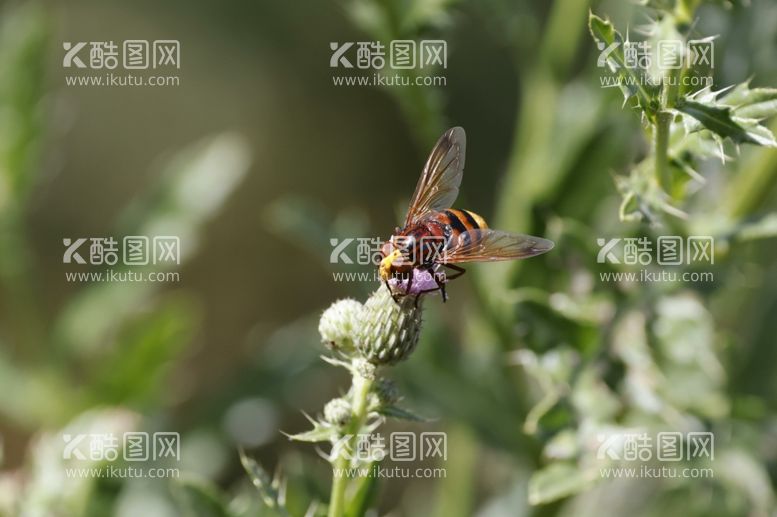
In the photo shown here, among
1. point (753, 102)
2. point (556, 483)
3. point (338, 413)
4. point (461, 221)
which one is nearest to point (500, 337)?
point (556, 483)

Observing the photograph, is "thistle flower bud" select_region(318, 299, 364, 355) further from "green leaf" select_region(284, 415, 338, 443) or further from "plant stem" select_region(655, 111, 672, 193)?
"plant stem" select_region(655, 111, 672, 193)

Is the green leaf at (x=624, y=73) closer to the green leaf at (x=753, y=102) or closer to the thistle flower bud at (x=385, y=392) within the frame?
the green leaf at (x=753, y=102)

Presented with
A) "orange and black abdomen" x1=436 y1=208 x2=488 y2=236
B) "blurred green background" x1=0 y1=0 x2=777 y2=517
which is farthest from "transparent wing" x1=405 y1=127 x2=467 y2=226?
"blurred green background" x1=0 y1=0 x2=777 y2=517

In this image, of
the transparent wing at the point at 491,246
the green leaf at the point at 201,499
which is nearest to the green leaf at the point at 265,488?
the green leaf at the point at 201,499

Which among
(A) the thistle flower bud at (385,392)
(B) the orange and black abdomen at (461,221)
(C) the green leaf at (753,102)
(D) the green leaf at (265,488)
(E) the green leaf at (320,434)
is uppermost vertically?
(C) the green leaf at (753,102)

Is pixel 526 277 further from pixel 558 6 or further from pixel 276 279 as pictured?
pixel 276 279

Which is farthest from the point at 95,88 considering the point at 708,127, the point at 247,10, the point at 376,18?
the point at 708,127
